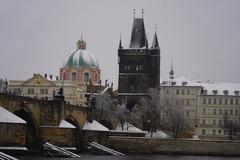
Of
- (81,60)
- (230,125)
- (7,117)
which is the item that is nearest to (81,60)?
(81,60)

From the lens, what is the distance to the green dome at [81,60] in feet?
461

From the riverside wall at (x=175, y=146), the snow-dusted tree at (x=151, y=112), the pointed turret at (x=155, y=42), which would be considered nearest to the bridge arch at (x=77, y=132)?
the riverside wall at (x=175, y=146)

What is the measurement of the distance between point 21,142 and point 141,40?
3026 inches

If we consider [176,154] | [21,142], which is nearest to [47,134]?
[21,142]

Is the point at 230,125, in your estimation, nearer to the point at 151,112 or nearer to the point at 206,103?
the point at 151,112

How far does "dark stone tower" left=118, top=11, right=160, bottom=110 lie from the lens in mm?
130375

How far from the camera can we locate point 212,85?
145 metres

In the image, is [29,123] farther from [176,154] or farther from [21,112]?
[176,154]

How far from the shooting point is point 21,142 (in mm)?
56812

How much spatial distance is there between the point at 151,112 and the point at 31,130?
51.9 metres

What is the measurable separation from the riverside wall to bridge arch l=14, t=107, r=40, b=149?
1958 cm

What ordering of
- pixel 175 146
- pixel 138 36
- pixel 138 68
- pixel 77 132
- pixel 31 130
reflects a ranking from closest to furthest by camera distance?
pixel 31 130 < pixel 77 132 < pixel 175 146 < pixel 138 68 < pixel 138 36

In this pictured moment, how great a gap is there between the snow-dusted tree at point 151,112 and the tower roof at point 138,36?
1241 centimetres

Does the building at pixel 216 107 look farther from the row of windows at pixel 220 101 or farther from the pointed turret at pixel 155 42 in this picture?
the pointed turret at pixel 155 42
